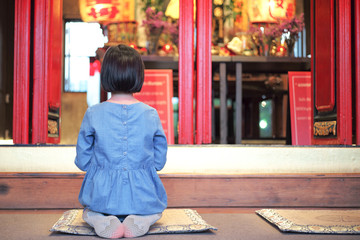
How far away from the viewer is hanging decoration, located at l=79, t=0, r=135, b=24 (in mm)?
4270

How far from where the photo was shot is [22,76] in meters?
2.90

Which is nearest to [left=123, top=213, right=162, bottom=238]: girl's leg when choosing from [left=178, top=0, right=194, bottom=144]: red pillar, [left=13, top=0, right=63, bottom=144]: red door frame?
[left=178, top=0, right=194, bottom=144]: red pillar

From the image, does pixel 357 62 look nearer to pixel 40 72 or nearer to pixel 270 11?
pixel 270 11

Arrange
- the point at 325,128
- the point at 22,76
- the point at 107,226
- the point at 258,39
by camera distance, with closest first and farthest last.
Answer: the point at 107,226
the point at 22,76
the point at 325,128
the point at 258,39

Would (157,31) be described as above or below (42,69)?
above

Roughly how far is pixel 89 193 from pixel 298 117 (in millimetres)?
→ 2613

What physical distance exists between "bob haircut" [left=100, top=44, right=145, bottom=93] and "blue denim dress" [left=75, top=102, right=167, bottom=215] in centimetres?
10

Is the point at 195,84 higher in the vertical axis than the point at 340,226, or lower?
higher

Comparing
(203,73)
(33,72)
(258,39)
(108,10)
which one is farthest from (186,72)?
(108,10)

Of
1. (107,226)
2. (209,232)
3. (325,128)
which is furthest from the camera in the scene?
(325,128)

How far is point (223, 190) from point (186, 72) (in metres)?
1.04

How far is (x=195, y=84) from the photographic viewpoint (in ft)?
10.6

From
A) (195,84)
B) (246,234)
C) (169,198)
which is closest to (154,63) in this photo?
(195,84)

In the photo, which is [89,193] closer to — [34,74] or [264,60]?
[34,74]
